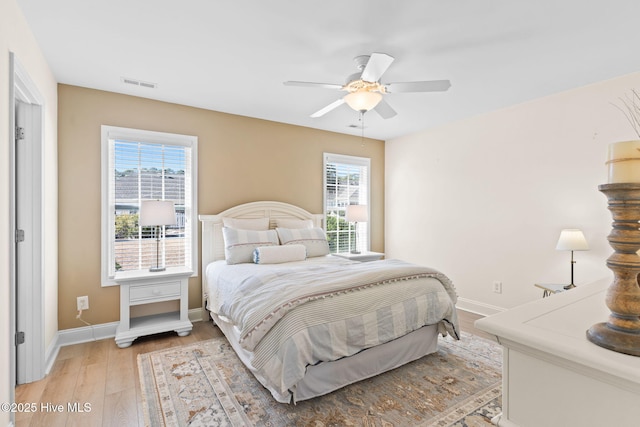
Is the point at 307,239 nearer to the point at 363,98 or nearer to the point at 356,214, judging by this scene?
the point at 356,214

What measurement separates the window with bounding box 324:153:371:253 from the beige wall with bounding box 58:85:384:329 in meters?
0.14

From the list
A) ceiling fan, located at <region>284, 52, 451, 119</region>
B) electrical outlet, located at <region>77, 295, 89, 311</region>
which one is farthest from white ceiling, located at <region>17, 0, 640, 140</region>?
electrical outlet, located at <region>77, 295, 89, 311</region>

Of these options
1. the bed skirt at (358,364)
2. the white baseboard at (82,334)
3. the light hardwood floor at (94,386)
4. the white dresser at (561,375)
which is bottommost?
the light hardwood floor at (94,386)

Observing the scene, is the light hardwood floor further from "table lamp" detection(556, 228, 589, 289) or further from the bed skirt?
"table lamp" detection(556, 228, 589, 289)

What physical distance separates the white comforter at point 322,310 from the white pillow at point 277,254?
1.48 feet

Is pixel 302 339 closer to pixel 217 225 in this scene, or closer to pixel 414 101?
pixel 217 225

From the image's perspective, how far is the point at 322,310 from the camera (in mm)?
2119

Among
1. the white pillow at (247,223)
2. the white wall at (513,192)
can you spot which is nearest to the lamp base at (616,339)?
the white wall at (513,192)

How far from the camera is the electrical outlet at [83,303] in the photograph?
3.19 metres

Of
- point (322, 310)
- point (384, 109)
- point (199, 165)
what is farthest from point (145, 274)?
point (384, 109)

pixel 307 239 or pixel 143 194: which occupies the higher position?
pixel 143 194

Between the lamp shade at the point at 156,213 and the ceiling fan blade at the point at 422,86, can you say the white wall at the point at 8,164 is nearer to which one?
the lamp shade at the point at 156,213

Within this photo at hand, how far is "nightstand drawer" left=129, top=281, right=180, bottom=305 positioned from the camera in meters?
3.11

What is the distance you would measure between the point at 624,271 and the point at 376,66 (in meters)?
1.97
